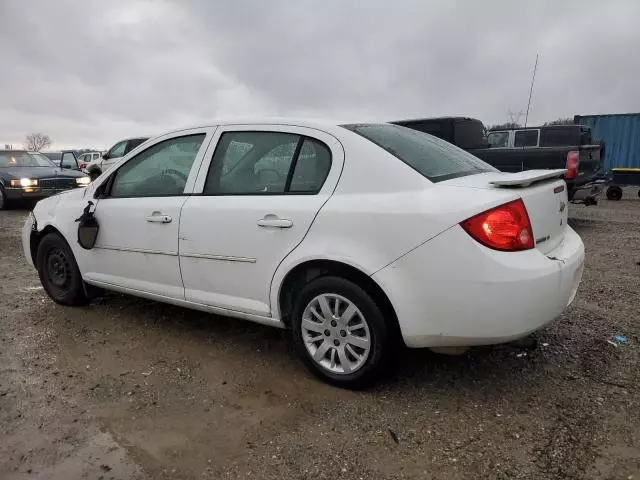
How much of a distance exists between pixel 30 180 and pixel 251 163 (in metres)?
10.6

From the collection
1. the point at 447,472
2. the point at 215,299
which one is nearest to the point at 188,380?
the point at 215,299

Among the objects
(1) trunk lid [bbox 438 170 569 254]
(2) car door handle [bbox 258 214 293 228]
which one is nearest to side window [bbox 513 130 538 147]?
(1) trunk lid [bbox 438 170 569 254]

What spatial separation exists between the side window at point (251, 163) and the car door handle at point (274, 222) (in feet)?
0.62

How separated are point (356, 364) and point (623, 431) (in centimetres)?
139

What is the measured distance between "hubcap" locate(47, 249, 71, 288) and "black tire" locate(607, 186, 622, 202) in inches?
580

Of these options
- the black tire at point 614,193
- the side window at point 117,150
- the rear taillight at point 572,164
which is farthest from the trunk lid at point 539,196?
the side window at point 117,150

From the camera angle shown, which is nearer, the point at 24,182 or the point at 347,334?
the point at 347,334

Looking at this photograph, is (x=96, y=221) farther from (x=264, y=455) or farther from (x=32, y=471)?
(x=264, y=455)

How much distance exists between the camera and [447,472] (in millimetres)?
2281

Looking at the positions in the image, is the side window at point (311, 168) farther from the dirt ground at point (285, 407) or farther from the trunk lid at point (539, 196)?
the dirt ground at point (285, 407)

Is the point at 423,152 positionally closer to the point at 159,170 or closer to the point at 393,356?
the point at 393,356

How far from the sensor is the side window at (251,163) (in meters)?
3.19

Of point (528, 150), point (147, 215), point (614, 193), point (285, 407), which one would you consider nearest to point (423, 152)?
point (285, 407)

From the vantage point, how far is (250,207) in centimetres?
315
